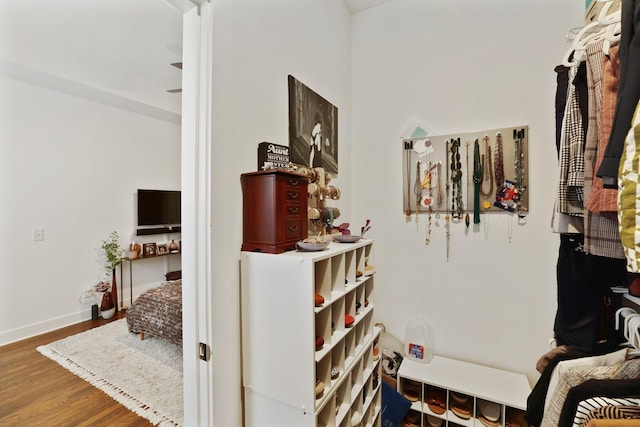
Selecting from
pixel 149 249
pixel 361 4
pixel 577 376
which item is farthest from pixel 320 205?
pixel 149 249

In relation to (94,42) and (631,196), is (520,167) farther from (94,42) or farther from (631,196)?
(94,42)

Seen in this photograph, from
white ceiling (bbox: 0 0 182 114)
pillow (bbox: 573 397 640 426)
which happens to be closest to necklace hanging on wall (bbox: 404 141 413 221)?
pillow (bbox: 573 397 640 426)

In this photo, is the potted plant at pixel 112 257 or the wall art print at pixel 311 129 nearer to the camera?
the wall art print at pixel 311 129

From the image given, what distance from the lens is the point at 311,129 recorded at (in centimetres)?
176

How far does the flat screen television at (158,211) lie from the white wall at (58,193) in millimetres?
135

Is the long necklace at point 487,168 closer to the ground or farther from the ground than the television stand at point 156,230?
farther from the ground

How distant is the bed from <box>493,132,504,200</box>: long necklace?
8.74 feet

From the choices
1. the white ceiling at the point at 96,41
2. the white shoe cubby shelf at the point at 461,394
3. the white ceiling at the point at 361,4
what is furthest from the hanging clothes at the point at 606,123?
the white ceiling at the point at 96,41

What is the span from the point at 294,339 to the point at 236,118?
3.01ft

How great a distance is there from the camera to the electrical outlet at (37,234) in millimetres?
2994

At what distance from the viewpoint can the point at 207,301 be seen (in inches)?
41.8

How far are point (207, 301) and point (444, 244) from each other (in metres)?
1.70

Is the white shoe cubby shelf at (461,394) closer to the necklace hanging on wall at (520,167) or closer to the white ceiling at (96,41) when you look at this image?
the necklace hanging on wall at (520,167)

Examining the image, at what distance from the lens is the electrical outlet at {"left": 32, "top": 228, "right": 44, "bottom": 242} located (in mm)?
2994
